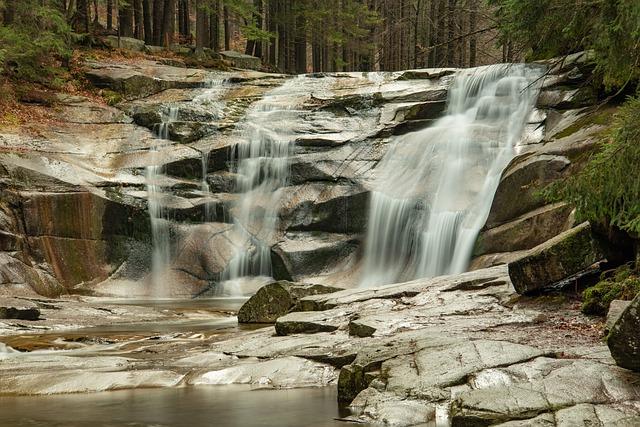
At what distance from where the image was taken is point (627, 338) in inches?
203

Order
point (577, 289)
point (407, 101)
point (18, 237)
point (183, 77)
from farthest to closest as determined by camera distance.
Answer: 1. point (183, 77)
2. point (407, 101)
3. point (18, 237)
4. point (577, 289)

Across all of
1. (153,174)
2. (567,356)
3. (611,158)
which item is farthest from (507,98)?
(567,356)

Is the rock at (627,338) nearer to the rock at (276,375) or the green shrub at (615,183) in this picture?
the green shrub at (615,183)

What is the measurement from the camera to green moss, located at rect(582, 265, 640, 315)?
7.34 m

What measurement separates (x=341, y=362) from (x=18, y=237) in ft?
39.9

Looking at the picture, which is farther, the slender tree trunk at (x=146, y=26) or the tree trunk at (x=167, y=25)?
the slender tree trunk at (x=146, y=26)

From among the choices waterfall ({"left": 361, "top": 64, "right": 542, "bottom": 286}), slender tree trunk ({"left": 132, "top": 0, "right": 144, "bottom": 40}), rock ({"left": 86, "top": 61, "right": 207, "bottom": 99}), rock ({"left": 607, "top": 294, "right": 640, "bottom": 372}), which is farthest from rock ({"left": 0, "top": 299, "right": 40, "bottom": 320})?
slender tree trunk ({"left": 132, "top": 0, "right": 144, "bottom": 40})

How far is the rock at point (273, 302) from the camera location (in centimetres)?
1228

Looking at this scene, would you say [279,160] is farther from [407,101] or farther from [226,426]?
[226,426]

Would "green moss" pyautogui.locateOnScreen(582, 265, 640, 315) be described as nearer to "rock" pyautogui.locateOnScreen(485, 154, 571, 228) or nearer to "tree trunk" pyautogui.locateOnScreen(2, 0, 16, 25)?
"rock" pyautogui.locateOnScreen(485, 154, 571, 228)

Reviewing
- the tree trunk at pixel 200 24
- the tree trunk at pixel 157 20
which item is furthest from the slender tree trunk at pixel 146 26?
the tree trunk at pixel 200 24

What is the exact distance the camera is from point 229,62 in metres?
30.1

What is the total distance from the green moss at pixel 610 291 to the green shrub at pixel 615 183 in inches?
19.5

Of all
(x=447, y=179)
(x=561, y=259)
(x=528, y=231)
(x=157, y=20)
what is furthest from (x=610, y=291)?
(x=157, y=20)
